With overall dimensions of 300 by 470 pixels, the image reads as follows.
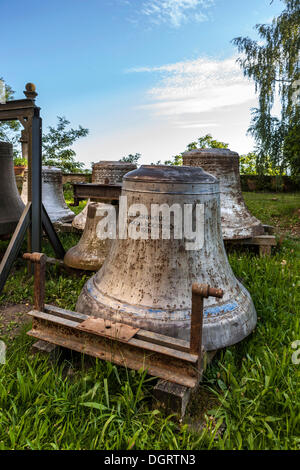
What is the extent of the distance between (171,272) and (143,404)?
66 centimetres

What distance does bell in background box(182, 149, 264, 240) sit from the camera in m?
3.94

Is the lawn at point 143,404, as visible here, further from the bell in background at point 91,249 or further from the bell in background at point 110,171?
the bell in background at point 110,171

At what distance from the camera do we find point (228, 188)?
4.04 meters

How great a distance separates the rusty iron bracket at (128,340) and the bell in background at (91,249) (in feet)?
4.07

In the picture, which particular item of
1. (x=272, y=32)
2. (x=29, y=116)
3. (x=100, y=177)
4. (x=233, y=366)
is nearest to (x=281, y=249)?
(x=100, y=177)

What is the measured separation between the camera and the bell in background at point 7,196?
376cm

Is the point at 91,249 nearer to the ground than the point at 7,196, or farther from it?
nearer to the ground

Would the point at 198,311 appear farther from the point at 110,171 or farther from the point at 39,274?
the point at 110,171

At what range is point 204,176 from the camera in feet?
6.32

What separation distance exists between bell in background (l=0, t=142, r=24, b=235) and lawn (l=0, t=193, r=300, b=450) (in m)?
1.80

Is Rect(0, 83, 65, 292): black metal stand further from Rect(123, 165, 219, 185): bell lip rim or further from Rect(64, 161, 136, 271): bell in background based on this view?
Rect(123, 165, 219, 185): bell lip rim

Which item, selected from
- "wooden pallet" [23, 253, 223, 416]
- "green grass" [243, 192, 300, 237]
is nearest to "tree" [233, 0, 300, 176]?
"green grass" [243, 192, 300, 237]

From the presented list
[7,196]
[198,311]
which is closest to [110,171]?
[7,196]

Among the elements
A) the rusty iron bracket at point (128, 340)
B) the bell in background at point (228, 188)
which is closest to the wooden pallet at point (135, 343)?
the rusty iron bracket at point (128, 340)
